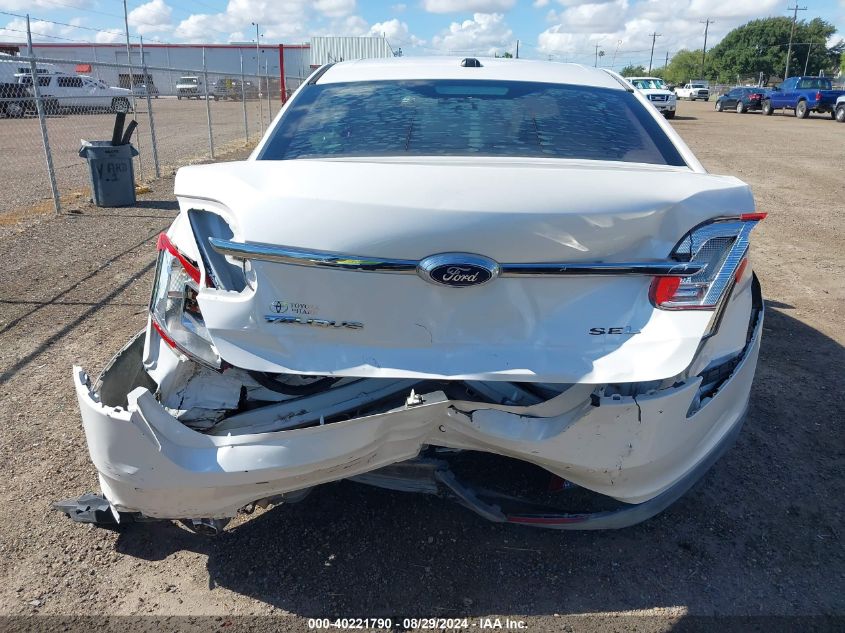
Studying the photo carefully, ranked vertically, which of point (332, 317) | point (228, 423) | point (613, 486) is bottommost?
point (613, 486)

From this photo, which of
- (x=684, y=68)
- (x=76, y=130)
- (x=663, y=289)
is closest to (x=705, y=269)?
Result: (x=663, y=289)

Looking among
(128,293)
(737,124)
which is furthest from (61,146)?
(737,124)

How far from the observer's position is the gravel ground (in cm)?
1133

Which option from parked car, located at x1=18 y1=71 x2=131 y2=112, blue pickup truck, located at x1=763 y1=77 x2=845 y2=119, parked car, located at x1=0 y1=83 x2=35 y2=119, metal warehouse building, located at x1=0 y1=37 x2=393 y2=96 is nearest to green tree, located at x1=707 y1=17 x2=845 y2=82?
blue pickup truck, located at x1=763 y1=77 x2=845 y2=119

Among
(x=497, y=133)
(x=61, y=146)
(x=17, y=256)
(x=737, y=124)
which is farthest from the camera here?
(x=737, y=124)

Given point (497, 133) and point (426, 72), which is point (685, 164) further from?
point (426, 72)

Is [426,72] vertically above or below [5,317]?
above

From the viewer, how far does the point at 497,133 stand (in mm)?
2953

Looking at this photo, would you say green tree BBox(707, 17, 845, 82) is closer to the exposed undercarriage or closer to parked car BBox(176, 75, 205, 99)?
parked car BBox(176, 75, 205, 99)

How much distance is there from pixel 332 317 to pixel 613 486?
3.51 ft

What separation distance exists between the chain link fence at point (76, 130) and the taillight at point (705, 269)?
26.8 feet

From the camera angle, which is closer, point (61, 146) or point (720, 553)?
point (720, 553)

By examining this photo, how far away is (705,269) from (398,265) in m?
0.93

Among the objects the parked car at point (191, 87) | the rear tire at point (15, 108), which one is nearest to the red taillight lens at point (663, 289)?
the rear tire at point (15, 108)
